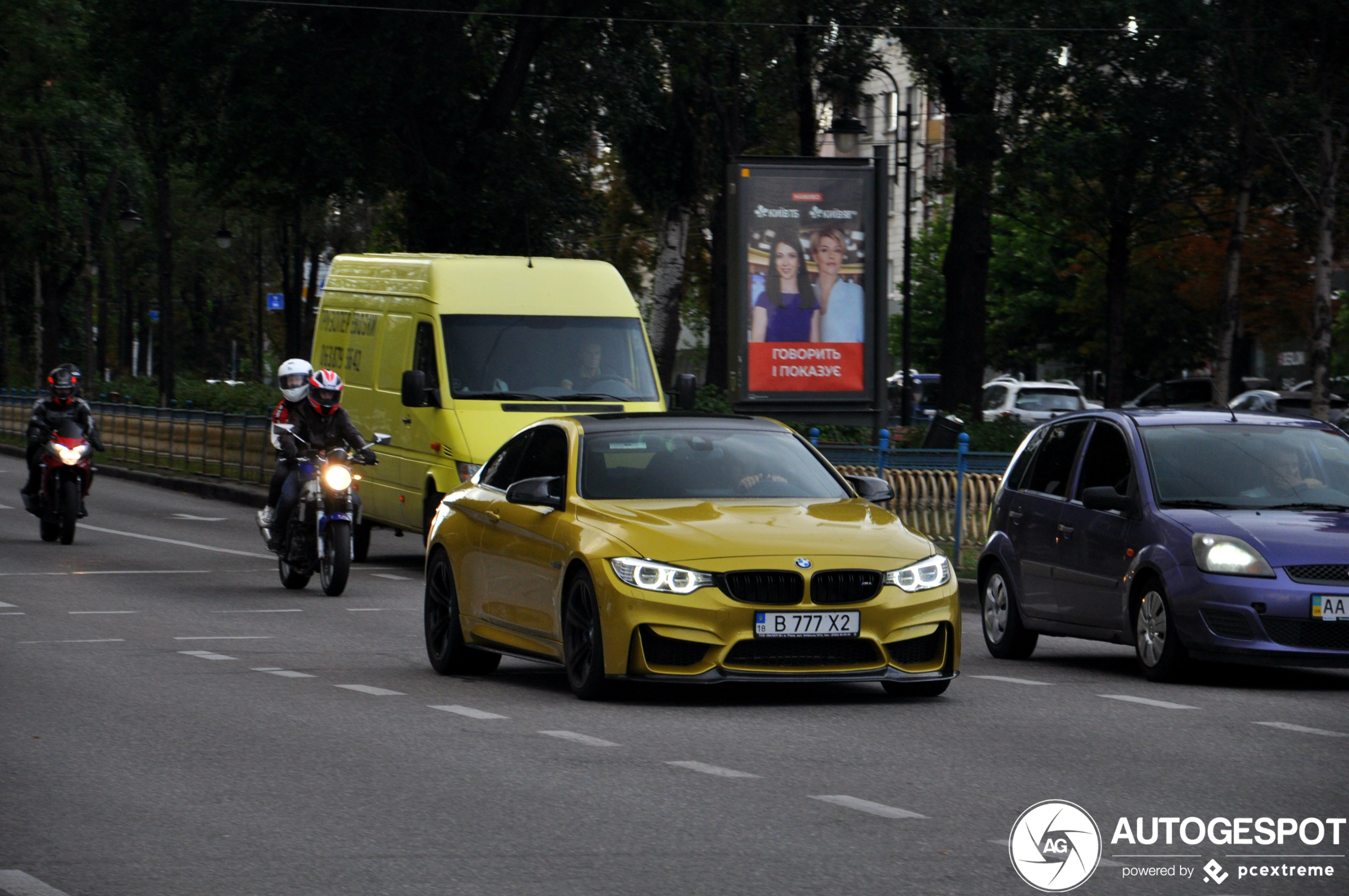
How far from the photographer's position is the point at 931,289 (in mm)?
72125

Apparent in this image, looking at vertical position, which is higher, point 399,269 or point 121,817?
point 399,269

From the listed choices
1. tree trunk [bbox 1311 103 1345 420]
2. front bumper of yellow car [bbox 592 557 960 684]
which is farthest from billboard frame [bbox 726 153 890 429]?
front bumper of yellow car [bbox 592 557 960 684]

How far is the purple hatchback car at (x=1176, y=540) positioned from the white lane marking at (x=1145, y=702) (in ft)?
1.79

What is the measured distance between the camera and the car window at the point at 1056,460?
42.8ft

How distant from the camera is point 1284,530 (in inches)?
444

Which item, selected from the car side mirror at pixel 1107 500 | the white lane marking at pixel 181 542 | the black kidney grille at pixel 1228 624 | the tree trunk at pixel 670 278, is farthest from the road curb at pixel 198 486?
the black kidney grille at pixel 1228 624

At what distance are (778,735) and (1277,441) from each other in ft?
14.8

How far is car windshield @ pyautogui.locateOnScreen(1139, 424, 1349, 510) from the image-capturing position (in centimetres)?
1188

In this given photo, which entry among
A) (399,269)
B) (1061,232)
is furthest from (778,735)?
(1061,232)

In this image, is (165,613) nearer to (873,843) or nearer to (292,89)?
(873,843)

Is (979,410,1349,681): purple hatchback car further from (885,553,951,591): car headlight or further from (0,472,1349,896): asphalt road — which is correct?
(885,553,951,591): car headlight

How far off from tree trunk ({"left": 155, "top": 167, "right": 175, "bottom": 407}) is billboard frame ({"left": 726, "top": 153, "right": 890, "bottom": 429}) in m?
16.4

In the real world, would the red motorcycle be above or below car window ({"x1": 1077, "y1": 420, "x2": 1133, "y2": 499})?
below

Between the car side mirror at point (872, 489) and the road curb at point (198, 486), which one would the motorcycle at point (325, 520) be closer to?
the car side mirror at point (872, 489)
